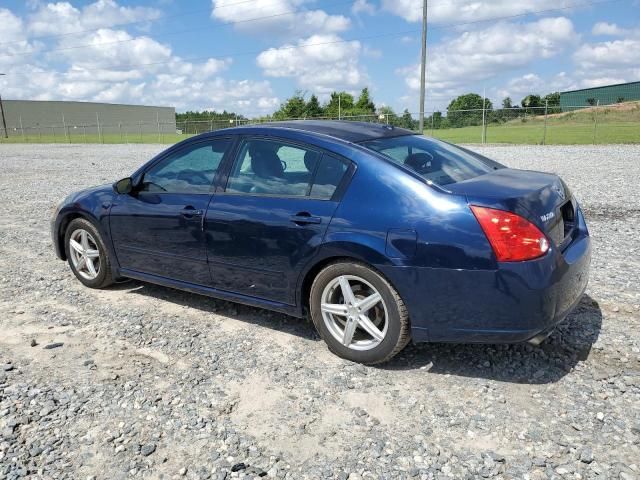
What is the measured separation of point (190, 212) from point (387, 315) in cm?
178

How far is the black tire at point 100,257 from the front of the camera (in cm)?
499

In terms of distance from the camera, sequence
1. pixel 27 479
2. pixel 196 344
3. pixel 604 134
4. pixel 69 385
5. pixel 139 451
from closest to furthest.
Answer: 1. pixel 27 479
2. pixel 139 451
3. pixel 69 385
4. pixel 196 344
5. pixel 604 134

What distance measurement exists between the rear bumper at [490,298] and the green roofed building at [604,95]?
67773 millimetres

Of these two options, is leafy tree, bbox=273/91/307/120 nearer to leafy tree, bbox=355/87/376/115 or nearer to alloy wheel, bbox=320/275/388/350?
leafy tree, bbox=355/87/376/115

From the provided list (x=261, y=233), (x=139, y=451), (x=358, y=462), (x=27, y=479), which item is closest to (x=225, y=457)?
(x=139, y=451)

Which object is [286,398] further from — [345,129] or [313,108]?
[313,108]

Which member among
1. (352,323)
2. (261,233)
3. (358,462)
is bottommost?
(358,462)

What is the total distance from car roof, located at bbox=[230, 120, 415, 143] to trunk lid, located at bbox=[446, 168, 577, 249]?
79 centimetres

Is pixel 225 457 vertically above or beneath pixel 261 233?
beneath

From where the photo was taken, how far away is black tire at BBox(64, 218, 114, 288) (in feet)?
16.4

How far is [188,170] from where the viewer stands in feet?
14.5

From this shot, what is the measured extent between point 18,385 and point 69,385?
32 cm

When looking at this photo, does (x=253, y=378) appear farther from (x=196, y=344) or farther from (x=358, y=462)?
(x=358, y=462)

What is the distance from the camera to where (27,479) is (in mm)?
2520
